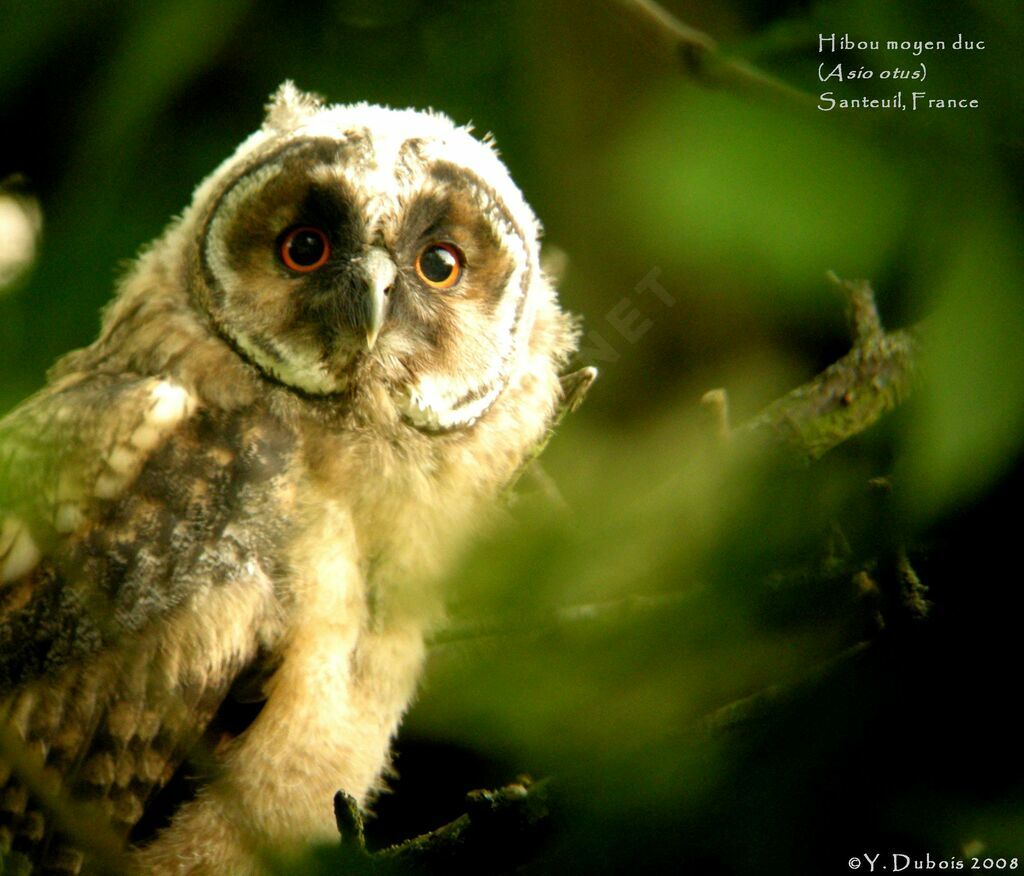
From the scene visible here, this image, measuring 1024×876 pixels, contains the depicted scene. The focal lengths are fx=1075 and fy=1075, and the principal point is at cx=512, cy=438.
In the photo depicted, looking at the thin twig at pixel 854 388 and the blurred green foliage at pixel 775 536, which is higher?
the thin twig at pixel 854 388

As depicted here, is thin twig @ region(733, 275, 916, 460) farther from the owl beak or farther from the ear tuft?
the ear tuft

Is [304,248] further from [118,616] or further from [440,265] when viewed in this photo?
[118,616]

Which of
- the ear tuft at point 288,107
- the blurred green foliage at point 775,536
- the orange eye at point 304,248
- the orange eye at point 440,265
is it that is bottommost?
the blurred green foliage at point 775,536

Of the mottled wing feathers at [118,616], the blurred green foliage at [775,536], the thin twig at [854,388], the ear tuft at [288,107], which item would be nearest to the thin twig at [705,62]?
the blurred green foliage at [775,536]

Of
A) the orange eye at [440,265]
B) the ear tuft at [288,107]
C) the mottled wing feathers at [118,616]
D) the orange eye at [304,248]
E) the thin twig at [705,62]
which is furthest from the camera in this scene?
the ear tuft at [288,107]

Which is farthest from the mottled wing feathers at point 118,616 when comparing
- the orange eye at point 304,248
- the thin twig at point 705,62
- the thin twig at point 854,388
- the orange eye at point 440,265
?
the thin twig at point 705,62

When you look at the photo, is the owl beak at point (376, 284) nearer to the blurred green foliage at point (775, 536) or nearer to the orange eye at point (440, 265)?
the orange eye at point (440, 265)

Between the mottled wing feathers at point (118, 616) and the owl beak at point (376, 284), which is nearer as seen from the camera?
the mottled wing feathers at point (118, 616)

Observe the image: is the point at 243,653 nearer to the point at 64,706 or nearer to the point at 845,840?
the point at 64,706

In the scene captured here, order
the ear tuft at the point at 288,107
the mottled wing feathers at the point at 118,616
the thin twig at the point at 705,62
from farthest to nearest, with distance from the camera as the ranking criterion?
the ear tuft at the point at 288,107
the mottled wing feathers at the point at 118,616
the thin twig at the point at 705,62
